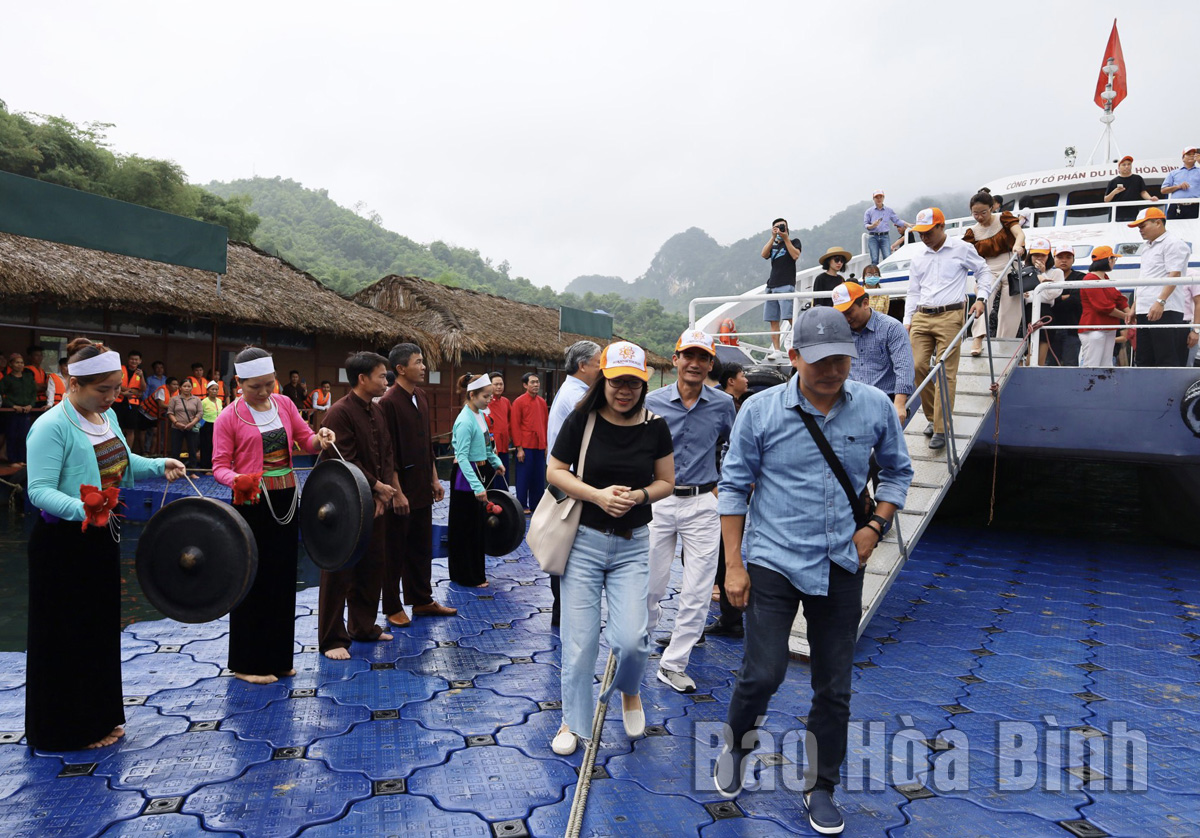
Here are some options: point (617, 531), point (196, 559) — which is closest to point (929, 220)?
point (617, 531)

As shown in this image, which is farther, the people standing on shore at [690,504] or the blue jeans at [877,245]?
the blue jeans at [877,245]

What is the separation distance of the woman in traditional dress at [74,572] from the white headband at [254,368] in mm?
617

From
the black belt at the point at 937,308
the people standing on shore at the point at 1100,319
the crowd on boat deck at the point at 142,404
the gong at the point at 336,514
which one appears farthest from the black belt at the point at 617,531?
the crowd on boat deck at the point at 142,404

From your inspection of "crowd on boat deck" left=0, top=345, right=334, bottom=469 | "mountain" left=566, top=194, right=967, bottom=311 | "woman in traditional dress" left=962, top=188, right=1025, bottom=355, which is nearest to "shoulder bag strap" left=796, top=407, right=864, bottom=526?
"woman in traditional dress" left=962, top=188, right=1025, bottom=355

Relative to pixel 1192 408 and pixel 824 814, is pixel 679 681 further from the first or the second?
pixel 1192 408

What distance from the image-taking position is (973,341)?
7645 millimetres

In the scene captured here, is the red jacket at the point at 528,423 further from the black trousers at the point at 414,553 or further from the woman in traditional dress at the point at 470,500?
the black trousers at the point at 414,553

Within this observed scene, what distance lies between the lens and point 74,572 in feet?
10.8

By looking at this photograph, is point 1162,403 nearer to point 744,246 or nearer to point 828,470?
point 828,470

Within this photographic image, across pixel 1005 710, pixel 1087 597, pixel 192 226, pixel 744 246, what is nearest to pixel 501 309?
pixel 192 226

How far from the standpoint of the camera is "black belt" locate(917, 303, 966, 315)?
19.7ft

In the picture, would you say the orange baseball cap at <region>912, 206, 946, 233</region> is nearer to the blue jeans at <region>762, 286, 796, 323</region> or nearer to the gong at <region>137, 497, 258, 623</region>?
the blue jeans at <region>762, 286, 796, 323</region>

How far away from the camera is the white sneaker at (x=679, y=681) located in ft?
13.5

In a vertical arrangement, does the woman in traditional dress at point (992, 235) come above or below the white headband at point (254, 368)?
above
